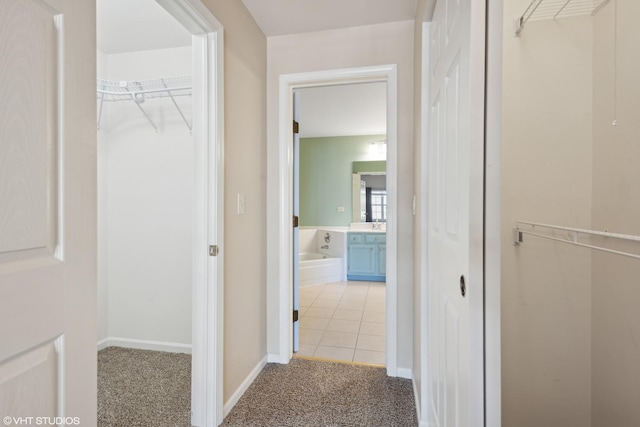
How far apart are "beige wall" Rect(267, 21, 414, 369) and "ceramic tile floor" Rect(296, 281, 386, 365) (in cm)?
48

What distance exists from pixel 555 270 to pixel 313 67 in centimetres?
190

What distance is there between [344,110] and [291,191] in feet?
7.00

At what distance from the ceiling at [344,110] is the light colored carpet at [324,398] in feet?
7.64

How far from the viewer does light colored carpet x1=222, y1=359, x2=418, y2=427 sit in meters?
1.56

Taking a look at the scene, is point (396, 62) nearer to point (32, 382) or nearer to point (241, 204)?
point (241, 204)

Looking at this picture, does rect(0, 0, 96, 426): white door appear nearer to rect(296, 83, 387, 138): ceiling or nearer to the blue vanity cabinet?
rect(296, 83, 387, 138): ceiling

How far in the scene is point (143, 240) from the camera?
7.69 feet

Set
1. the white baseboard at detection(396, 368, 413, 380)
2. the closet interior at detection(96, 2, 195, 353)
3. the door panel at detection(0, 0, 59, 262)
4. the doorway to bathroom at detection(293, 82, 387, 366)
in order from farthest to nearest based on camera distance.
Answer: the doorway to bathroom at detection(293, 82, 387, 366) < the closet interior at detection(96, 2, 195, 353) < the white baseboard at detection(396, 368, 413, 380) < the door panel at detection(0, 0, 59, 262)

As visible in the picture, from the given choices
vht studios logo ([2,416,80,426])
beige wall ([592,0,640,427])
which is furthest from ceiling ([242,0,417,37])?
vht studios logo ([2,416,80,426])

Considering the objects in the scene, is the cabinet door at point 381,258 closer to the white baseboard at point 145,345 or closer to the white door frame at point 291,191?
the white door frame at point 291,191

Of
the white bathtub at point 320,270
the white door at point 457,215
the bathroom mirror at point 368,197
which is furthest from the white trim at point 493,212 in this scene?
the bathroom mirror at point 368,197

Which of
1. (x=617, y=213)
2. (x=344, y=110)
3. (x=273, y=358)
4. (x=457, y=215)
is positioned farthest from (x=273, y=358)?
(x=344, y=110)

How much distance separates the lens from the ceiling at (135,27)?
181 cm

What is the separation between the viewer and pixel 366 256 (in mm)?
4680
